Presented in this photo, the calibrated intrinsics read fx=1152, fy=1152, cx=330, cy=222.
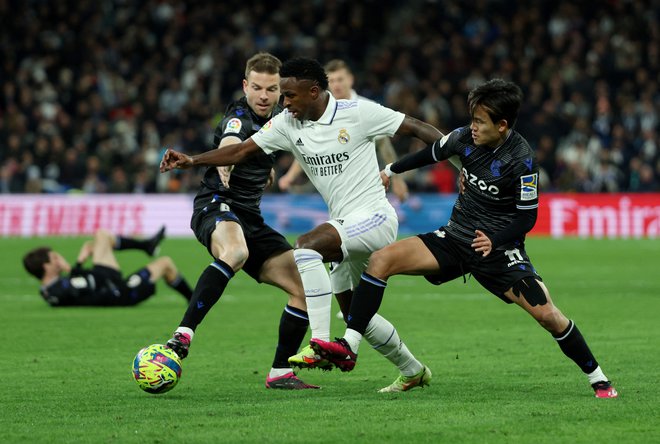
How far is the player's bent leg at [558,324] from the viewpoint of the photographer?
270 inches

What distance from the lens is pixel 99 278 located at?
42.8ft

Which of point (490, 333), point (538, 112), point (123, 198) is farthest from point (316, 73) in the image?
point (538, 112)

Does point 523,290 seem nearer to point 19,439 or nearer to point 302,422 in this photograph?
point 302,422

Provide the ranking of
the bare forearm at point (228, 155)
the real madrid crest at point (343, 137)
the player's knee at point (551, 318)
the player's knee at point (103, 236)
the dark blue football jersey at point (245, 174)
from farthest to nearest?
1. the player's knee at point (103, 236)
2. the dark blue football jersey at point (245, 174)
3. the bare forearm at point (228, 155)
4. the real madrid crest at point (343, 137)
5. the player's knee at point (551, 318)

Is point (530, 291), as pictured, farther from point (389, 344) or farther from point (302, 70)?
point (302, 70)

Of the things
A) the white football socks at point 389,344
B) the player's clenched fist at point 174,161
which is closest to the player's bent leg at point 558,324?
the white football socks at point 389,344

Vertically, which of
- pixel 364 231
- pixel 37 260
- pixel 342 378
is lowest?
pixel 37 260

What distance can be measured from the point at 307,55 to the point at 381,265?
74.0 feet

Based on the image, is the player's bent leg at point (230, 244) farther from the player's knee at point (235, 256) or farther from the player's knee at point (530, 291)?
the player's knee at point (530, 291)

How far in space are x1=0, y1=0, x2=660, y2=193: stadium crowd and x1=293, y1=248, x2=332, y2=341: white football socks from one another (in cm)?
1807

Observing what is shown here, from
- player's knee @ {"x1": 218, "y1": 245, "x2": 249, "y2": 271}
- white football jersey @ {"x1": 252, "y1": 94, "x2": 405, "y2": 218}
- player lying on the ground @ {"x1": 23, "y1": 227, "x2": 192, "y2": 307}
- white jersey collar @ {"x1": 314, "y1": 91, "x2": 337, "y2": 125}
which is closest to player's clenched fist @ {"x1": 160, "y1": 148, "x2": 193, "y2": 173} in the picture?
white football jersey @ {"x1": 252, "y1": 94, "x2": 405, "y2": 218}

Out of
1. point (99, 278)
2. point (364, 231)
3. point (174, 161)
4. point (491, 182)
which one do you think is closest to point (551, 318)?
point (491, 182)

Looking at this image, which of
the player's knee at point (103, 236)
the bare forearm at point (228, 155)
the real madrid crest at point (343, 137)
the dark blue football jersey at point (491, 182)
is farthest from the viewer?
the player's knee at point (103, 236)

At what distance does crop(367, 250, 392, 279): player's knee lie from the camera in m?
7.02
